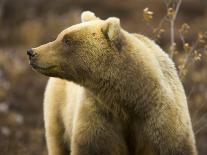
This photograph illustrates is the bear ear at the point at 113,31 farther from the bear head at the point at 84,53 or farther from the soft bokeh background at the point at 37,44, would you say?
the soft bokeh background at the point at 37,44

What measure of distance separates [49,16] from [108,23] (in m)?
16.3

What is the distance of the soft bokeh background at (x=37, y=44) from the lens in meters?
14.1

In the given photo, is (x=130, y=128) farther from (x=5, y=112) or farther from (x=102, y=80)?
(x=5, y=112)

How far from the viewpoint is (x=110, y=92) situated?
23.5 feet

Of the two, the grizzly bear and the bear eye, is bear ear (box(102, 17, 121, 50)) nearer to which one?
the grizzly bear

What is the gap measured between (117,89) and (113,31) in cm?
54

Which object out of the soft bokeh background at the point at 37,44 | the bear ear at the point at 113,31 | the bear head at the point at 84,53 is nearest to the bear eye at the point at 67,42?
the bear head at the point at 84,53

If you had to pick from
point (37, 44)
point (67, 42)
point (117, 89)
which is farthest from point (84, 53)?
point (37, 44)

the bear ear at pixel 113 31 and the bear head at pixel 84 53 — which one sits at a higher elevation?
the bear ear at pixel 113 31

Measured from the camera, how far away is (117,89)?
7121mm

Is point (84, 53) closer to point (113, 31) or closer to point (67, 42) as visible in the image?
point (67, 42)

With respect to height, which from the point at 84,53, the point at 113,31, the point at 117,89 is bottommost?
the point at 117,89

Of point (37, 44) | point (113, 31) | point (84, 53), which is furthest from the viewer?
point (37, 44)

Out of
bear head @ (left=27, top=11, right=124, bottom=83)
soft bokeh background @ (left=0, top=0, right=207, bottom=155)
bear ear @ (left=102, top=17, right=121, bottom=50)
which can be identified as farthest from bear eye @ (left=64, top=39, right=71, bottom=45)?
soft bokeh background @ (left=0, top=0, right=207, bottom=155)
